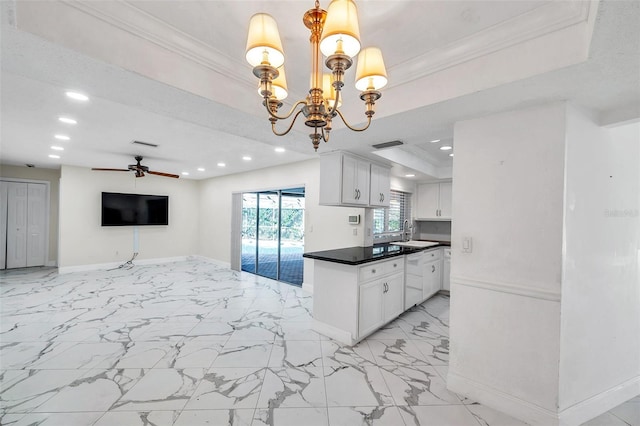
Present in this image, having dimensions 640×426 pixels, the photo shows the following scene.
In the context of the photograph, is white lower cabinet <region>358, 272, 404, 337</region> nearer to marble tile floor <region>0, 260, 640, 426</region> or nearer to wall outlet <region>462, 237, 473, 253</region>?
marble tile floor <region>0, 260, 640, 426</region>

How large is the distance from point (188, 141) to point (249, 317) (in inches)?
108

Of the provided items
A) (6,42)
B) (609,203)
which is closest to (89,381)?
(6,42)

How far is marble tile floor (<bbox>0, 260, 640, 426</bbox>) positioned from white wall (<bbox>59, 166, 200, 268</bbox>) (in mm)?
2088

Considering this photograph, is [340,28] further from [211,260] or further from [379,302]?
[211,260]

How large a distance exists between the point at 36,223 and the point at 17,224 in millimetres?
306

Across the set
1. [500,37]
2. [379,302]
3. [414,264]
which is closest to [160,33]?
[500,37]

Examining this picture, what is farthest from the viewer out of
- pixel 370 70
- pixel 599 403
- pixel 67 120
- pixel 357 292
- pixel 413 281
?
pixel 413 281

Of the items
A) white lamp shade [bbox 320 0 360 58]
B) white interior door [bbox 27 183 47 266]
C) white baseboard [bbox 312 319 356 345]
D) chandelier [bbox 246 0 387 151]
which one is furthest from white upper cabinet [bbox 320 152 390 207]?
white interior door [bbox 27 183 47 266]

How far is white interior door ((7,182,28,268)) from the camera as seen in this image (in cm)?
611

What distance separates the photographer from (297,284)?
17.3ft

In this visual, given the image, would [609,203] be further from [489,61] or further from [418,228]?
[418,228]

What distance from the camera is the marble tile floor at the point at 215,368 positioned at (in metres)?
1.83

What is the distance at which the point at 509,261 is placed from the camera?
1928 mm

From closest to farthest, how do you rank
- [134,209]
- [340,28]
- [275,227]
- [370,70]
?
[340,28] → [370,70] → [275,227] → [134,209]
